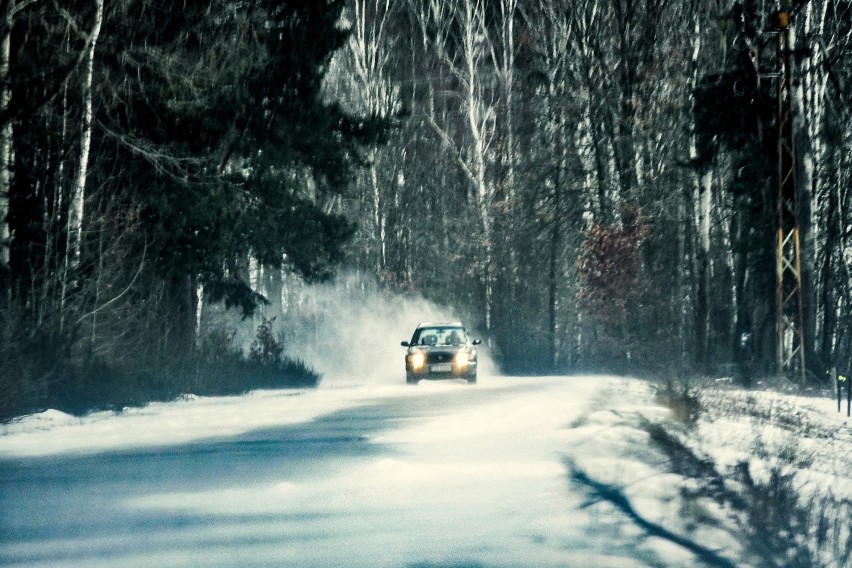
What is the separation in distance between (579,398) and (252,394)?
29.3 feet

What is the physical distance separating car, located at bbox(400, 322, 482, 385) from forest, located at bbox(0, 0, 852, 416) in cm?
321

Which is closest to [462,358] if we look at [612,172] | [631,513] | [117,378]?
[117,378]

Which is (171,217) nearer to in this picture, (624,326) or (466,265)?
(624,326)

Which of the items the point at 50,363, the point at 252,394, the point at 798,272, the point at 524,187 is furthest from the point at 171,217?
the point at 524,187

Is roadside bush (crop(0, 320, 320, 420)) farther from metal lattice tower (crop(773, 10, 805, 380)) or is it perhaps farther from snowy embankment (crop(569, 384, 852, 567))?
metal lattice tower (crop(773, 10, 805, 380))

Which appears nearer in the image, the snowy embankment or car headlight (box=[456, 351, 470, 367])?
the snowy embankment

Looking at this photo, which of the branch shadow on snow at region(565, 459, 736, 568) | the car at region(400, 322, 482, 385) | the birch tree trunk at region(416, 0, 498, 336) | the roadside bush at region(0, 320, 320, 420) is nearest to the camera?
the branch shadow on snow at region(565, 459, 736, 568)

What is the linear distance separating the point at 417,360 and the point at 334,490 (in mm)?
24406

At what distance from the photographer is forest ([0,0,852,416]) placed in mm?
27000

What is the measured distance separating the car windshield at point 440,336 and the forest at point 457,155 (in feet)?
11.0

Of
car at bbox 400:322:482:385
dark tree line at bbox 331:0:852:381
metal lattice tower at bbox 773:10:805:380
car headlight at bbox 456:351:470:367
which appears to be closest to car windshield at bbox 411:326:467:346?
car at bbox 400:322:482:385

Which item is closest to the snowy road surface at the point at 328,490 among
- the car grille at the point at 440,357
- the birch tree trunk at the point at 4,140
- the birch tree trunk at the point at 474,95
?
the birch tree trunk at the point at 4,140

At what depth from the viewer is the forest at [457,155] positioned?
88.6 feet

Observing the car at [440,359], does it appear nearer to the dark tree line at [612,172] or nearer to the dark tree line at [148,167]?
the dark tree line at [148,167]
